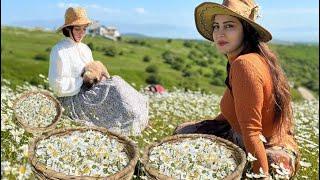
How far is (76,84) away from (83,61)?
0.41m

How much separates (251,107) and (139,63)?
81.4 m

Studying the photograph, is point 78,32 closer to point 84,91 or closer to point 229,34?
point 84,91

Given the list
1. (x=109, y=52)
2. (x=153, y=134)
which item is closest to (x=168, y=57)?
(x=109, y=52)

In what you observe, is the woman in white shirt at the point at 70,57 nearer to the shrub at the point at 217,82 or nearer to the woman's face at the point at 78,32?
the woman's face at the point at 78,32

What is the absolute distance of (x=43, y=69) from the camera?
57.8 meters

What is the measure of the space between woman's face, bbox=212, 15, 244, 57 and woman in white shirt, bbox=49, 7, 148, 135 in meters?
3.64

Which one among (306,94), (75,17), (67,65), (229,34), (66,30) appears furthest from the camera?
(306,94)

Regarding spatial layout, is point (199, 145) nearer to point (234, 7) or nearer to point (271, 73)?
point (271, 73)

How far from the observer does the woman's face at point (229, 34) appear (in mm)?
5758

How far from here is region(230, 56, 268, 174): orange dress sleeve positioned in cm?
534

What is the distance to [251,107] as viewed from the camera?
5348 millimetres

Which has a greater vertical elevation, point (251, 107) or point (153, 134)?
point (251, 107)

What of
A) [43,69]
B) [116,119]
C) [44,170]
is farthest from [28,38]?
[44,170]

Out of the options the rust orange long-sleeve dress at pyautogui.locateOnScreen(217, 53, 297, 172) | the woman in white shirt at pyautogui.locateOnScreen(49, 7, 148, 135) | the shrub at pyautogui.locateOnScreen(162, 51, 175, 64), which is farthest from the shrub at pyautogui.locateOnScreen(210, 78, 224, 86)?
the rust orange long-sleeve dress at pyautogui.locateOnScreen(217, 53, 297, 172)
